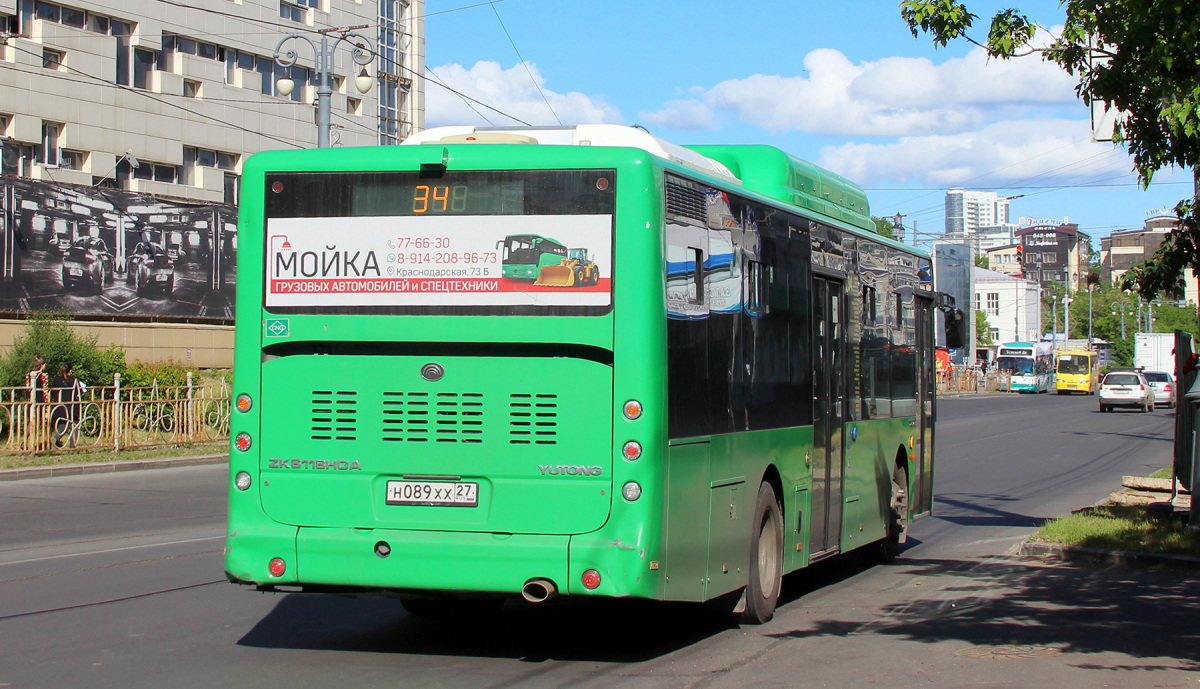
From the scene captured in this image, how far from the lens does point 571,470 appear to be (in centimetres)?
724

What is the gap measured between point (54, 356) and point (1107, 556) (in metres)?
23.6

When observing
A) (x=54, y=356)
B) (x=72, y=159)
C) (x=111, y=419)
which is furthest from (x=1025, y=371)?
(x=111, y=419)

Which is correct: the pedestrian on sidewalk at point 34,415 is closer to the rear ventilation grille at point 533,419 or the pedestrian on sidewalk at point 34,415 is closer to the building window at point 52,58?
the rear ventilation grille at point 533,419

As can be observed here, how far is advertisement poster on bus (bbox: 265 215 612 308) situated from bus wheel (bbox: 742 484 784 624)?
2.36 metres

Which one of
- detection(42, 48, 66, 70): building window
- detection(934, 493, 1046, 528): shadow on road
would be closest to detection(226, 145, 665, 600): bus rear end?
detection(934, 493, 1046, 528): shadow on road

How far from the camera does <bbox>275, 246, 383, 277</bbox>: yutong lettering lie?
758cm

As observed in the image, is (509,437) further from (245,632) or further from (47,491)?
(47,491)

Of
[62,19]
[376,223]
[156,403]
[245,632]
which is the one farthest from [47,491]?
[62,19]

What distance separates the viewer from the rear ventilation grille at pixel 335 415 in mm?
7555

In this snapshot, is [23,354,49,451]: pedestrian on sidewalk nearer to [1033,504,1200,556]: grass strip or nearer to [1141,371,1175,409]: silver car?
[1033,504,1200,556]: grass strip

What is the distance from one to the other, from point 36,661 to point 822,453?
5726 mm

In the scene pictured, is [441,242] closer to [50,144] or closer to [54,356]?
[54,356]

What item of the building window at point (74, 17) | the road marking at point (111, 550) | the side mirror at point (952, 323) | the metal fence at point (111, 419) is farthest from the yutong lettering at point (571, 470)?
the building window at point (74, 17)

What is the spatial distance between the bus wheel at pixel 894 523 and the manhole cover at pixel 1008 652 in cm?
433
